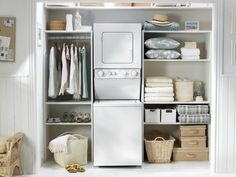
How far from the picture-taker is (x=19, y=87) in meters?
4.81

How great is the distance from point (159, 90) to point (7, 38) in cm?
211

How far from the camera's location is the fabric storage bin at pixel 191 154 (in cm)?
564

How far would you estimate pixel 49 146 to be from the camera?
5.38 m

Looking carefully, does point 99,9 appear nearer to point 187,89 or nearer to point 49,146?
point 187,89

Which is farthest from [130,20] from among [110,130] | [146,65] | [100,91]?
[110,130]

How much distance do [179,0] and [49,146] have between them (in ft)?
8.19

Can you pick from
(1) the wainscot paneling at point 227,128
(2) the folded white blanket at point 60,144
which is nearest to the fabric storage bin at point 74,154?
(2) the folded white blanket at point 60,144

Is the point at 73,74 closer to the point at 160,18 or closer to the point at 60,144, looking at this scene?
the point at 60,144

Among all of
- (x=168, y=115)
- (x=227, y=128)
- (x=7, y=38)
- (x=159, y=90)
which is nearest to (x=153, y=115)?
(x=168, y=115)

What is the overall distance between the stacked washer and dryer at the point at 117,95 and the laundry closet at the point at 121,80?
1 centimetres

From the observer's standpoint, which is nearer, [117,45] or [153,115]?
[117,45]

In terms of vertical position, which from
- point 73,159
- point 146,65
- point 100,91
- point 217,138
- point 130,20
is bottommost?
point 73,159

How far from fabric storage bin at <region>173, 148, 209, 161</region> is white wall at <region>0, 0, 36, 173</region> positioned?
2.03 m

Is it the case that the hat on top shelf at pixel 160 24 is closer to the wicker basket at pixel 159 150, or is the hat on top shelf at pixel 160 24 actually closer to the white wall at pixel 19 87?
the wicker basket at pixel 159 150
